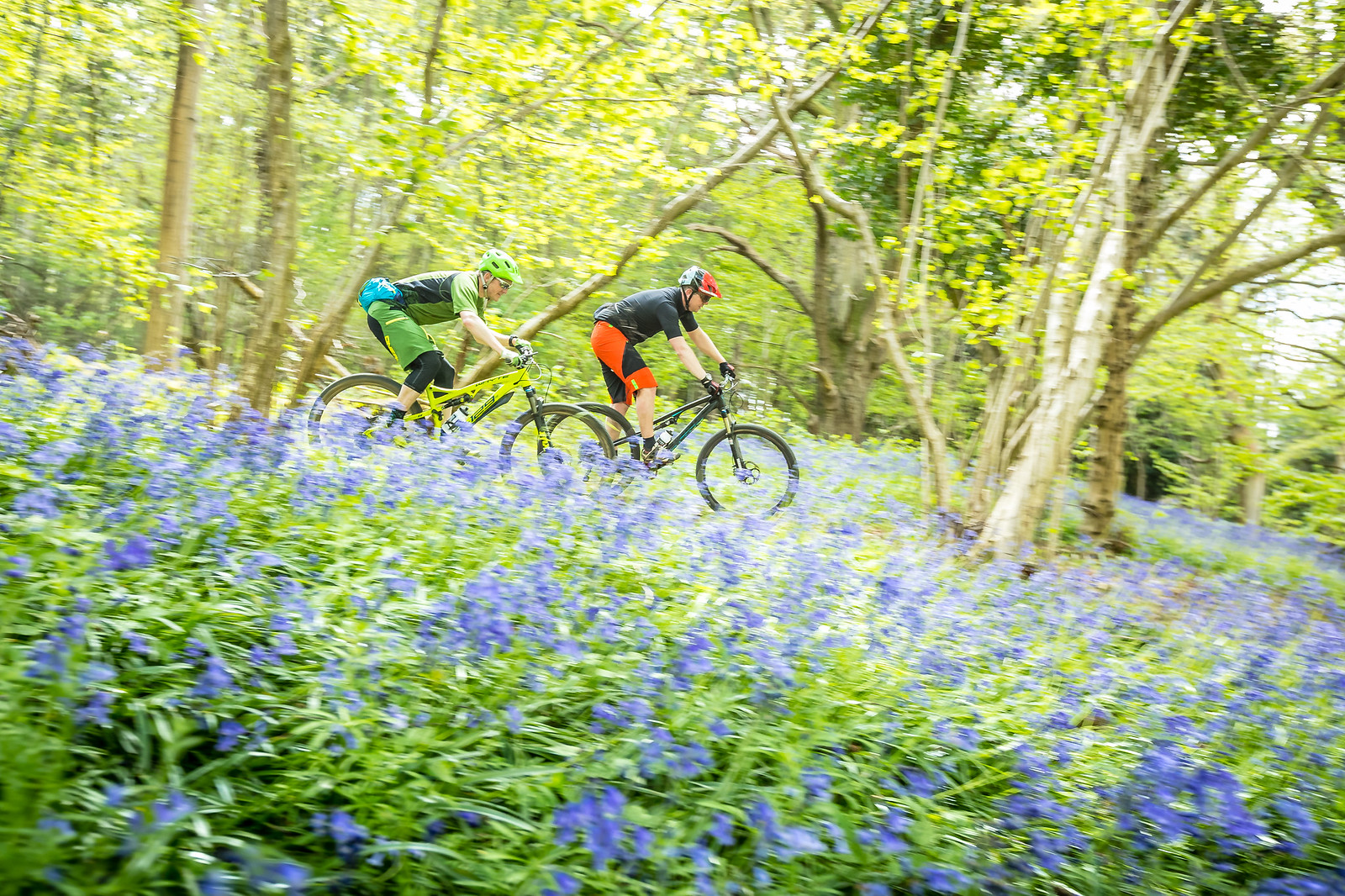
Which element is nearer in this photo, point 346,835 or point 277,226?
point 346,835

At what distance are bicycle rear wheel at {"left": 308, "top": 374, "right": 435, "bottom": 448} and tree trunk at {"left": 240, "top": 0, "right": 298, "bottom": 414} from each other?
0.45 m

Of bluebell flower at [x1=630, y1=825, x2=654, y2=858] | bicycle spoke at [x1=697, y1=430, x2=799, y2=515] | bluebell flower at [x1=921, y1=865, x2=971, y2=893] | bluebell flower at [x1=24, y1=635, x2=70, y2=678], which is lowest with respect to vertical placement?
bluebell flower at [x1=921, y1=865, x2=971, y2=893]

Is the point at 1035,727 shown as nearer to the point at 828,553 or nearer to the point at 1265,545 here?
the point at 828,553

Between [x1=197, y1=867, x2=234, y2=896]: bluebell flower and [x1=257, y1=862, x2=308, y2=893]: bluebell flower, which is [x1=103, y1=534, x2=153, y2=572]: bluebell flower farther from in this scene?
[x1=257, y1=862, x2=308, y2=893]: bluebell flower

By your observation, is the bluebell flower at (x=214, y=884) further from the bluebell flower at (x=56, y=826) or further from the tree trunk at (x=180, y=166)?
the tree trunk at (x=180, y=166)

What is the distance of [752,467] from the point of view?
7.58 metres

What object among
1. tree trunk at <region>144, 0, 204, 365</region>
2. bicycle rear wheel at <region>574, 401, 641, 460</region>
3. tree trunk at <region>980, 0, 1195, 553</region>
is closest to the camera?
bicycle rear wheel at <region>574, 401, 641, 460</region>

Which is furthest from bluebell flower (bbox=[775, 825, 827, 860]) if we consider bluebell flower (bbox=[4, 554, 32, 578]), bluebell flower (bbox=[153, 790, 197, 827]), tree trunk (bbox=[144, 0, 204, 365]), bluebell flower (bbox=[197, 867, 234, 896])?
tree trunk (bbox=[144, 0, 204, 365])

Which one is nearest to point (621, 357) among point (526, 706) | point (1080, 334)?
point (1080, 334)

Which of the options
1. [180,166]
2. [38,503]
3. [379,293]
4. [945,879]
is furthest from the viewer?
[180,166]

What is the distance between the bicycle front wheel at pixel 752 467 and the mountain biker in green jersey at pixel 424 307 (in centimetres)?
205

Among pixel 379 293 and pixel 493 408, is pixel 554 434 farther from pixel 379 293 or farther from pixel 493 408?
pixel 379 293

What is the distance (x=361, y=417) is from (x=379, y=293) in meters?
1.40

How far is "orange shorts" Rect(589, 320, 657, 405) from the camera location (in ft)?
23.5
